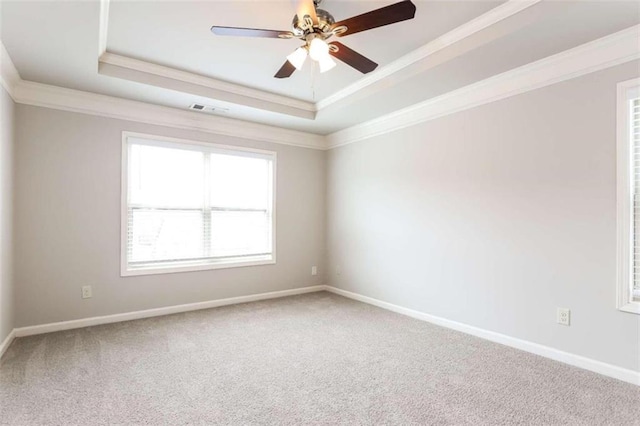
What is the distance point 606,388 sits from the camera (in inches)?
90.0

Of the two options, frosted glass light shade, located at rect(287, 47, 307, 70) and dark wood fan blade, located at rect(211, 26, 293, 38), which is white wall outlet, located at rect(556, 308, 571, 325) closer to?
frosted glass light shade, located at rect(287, 47, 307, 70)

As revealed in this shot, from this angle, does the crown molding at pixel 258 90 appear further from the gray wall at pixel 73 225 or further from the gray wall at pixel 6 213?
the gray wall at pixel 6 213

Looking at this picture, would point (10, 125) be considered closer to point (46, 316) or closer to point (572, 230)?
point (46, 316)

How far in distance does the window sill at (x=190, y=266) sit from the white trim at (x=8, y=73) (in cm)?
198

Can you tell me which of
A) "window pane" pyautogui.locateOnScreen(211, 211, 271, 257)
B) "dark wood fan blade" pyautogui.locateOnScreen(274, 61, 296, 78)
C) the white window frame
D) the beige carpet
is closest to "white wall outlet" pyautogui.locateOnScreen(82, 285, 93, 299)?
the beige carpet

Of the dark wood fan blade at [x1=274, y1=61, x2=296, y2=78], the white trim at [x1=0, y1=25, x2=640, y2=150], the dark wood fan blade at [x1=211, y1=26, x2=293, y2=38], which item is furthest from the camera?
the dark wood fan blade at [x1=274, y1=61, x2=296, y2=78]

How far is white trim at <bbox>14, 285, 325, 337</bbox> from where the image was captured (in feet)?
10.9

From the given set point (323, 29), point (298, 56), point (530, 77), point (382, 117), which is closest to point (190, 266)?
point (298, 56)

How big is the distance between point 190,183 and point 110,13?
2.10 metres

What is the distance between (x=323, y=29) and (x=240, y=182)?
9.28 feet

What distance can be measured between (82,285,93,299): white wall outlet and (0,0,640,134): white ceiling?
6.78 ft

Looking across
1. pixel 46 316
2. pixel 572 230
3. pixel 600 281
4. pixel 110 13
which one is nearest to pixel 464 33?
pixel 572 230

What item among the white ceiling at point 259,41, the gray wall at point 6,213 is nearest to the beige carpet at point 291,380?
the gray wall at point 6,213

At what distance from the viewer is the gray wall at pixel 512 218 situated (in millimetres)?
2525
